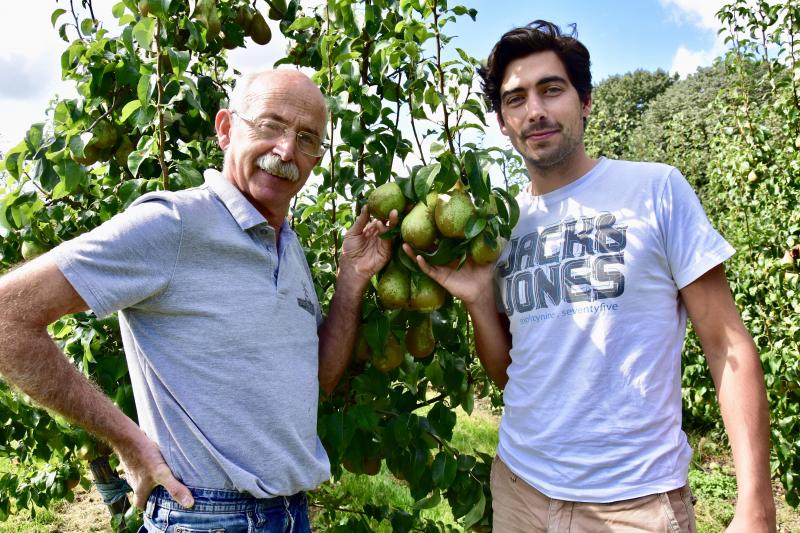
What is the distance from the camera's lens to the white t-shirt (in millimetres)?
1797

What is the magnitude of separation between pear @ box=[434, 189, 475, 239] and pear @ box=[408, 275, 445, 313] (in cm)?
Result: 22

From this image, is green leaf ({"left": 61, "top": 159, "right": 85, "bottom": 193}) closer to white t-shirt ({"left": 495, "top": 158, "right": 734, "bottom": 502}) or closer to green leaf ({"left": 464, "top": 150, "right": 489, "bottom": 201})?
green leaf ({"left": 464, "top": 150, "right": 489, "bottom": 201})

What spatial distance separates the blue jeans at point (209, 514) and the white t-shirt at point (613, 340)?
0.85 m

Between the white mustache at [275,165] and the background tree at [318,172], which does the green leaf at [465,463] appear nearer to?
the background tree at [318,172]

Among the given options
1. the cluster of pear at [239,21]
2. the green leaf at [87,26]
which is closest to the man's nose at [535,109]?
the cluster of pear at [239,21]

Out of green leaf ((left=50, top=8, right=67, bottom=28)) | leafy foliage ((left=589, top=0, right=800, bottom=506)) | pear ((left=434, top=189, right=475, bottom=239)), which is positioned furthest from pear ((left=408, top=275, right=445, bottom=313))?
leafy foliage ((left=589, top=0, right=800, bottom=506))

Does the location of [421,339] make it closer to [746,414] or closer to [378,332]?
[378,332]

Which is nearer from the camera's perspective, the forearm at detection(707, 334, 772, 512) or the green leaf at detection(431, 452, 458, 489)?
the forearm at detection(707, 334, 772, 512)

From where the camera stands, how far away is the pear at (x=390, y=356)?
2266 mm

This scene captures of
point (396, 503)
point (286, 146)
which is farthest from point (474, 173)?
point (396, 503)

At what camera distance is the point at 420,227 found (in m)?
1.99

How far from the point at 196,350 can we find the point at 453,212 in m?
0.86

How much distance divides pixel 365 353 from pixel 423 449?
1.42 ft

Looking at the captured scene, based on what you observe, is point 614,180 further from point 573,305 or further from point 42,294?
point 42,294
